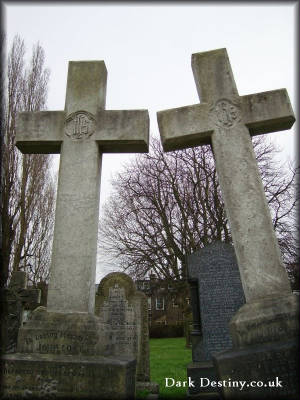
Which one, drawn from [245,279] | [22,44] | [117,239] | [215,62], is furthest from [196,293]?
[22,44]

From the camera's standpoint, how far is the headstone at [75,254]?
2.75 meters

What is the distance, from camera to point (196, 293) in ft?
26.3

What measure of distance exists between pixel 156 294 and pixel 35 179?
8.97 meters

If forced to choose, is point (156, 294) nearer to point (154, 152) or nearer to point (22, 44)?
point (154, 152)

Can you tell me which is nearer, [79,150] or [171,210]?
[79,150]

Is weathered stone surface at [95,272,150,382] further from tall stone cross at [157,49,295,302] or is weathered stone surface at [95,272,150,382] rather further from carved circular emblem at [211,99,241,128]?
carved circular emblem at [211,99,241,128]

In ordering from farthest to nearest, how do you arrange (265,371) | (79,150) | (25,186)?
(25,186) < (79,150) < (265,371)

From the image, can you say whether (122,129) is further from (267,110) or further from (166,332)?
(166,332)

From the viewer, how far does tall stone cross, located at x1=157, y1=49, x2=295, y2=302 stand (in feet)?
10.6

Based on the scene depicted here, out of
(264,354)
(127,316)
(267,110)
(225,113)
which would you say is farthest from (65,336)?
(127,316)

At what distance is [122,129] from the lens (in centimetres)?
397

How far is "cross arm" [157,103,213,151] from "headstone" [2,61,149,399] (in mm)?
257

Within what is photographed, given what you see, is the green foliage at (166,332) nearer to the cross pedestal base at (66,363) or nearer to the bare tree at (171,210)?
the bare tree at (171,210)

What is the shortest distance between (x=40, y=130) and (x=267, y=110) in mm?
2896
